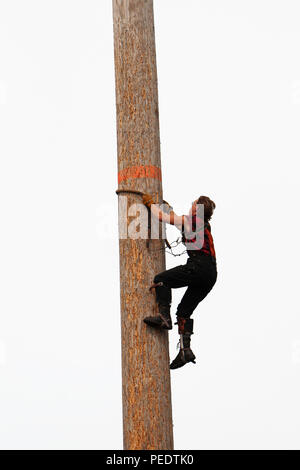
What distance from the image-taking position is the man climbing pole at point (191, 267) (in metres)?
5.41

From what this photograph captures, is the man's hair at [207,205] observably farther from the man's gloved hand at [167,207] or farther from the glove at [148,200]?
the glove at [148,200]

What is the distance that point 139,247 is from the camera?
17.5ft

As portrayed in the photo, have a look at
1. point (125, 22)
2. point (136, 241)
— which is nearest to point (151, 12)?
point (125, 22)

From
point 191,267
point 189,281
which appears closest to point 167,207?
point 191,267

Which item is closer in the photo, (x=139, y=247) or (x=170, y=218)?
(x=139, y=247)

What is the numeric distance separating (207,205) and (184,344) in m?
1.26

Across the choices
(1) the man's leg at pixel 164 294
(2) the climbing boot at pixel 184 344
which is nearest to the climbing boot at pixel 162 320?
(1) the man's leg at pixel 164 294

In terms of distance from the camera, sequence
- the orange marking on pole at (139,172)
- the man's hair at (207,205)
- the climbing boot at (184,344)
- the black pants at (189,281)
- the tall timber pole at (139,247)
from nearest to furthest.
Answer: the tall timber pole at (139,247)
the black pants at (189,281)
the orange marking on pole at (139,172)
the climbing boot at (184,344)
the man's hair at (207,205)

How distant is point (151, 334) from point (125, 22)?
2801 millimetres

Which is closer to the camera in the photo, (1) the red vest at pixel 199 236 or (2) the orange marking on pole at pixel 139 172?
(2) the orange marking on pole at pixel 139 172

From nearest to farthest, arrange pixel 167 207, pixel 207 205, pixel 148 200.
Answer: pixel 148 200, pixel 167 207, pixel 207 205

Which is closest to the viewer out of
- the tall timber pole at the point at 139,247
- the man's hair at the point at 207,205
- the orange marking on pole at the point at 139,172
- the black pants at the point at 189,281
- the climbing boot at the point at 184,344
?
the tall timber pole at the point at 139,247

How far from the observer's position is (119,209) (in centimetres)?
549

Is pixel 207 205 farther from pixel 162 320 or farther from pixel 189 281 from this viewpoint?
pixel 162 320
